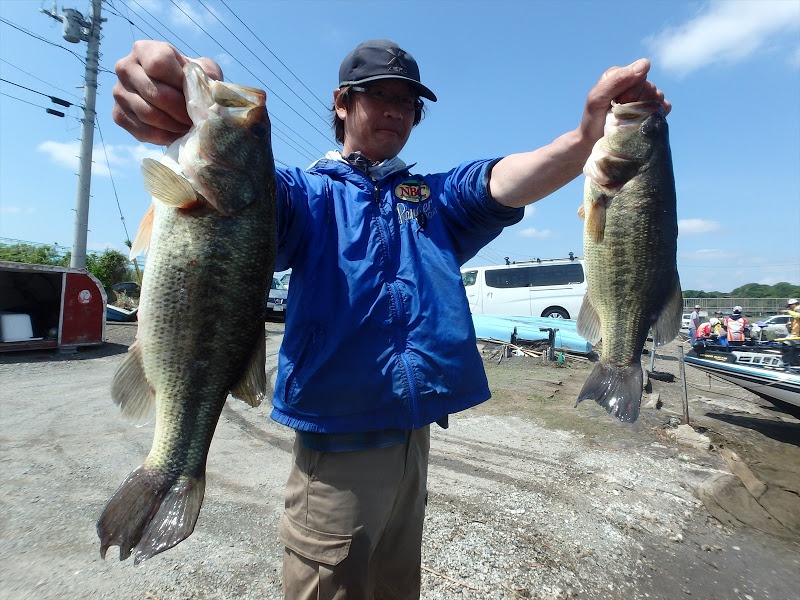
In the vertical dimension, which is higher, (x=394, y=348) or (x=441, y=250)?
(x=441, y=250)

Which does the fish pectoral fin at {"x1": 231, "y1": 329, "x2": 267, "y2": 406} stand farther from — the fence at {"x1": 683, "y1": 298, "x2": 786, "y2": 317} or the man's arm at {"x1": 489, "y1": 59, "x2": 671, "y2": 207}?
the fence at {"x1": 683, "y1": 298, "x2": 786, "y2": 317}

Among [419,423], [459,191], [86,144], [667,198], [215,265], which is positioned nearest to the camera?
[215,265]

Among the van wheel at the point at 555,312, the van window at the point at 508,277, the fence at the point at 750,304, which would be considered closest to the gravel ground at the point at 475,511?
the van wheel at the point at 555,312

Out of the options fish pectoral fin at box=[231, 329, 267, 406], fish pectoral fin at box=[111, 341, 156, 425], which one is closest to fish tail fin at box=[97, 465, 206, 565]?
fish pectoral fin at box=[111, 341, 156, 425]

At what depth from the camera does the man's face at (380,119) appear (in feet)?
7.50

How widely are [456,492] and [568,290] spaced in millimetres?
13519

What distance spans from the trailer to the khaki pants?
11.1m

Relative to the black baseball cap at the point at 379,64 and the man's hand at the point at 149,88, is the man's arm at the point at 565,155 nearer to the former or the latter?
the black baseball cap at the point at 379,64

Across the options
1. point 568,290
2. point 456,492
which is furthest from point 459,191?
point 568,290

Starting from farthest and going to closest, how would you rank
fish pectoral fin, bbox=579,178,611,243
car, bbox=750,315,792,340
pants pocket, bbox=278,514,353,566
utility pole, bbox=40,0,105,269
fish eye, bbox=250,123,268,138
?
1. car, bbox=750,315,792,340
2. utility pole, bbox=40,0,105,269
3. fish pectoral fin, bbox=579,178,611,243
4. pants pocket, bbox=278,514,353,566
5. fish eye, bbox=250,123,268,138

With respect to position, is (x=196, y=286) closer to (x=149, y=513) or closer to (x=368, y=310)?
(x=368, y=310)

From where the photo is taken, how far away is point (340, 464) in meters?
2.02

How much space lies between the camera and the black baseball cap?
2.21 metres

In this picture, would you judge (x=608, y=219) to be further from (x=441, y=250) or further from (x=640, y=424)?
(x=640, y=424)
